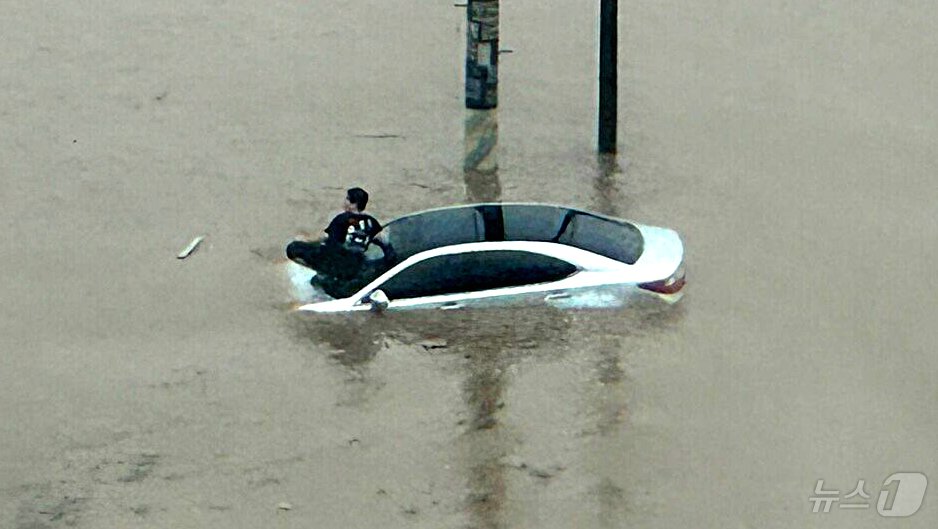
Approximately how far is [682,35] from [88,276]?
36.9ft

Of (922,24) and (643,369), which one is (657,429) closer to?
(643,369)

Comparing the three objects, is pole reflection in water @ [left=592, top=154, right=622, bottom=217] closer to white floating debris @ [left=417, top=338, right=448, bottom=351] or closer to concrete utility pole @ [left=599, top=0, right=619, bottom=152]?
concrete utility pole @ [left=599, top=0, right=619, bottom=152]

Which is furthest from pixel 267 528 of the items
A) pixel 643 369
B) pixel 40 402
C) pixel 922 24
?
pixel 922 24

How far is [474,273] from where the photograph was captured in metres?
14.2

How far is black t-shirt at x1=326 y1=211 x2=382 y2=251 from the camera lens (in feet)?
47.8

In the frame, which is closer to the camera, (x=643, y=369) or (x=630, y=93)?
(x=643, y=369)

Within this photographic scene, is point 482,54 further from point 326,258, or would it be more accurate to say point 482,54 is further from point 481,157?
point 326,258

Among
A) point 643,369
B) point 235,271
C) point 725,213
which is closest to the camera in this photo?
point 643,369

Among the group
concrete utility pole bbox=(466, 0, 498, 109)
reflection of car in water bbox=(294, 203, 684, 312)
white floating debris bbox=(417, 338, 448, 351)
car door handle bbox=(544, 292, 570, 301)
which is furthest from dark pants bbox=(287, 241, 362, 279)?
concrete utility pole bbox=(466, 0, 498, 109)

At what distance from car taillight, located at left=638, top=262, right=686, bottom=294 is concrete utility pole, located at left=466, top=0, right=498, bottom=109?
18.2 feet

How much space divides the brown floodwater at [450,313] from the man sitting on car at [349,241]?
22.7 inches

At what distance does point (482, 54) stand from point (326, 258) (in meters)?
5.26

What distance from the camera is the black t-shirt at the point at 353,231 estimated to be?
47.8 ft

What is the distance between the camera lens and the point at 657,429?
1248 centimetres
